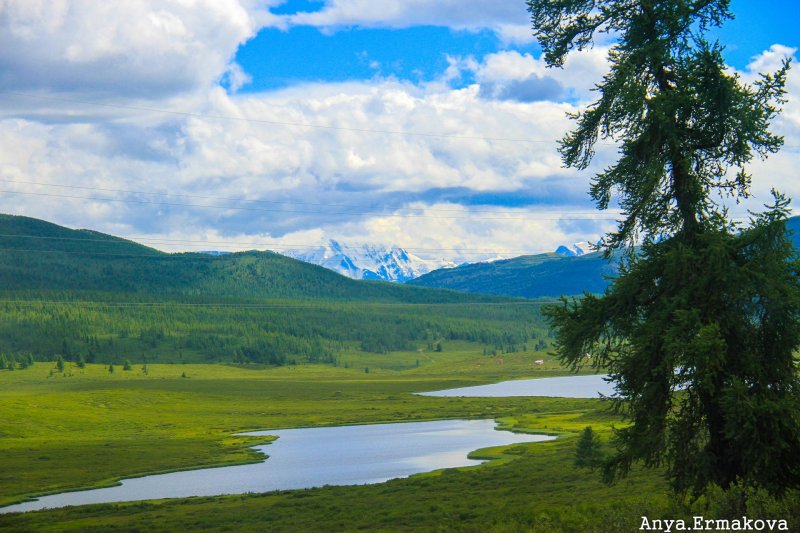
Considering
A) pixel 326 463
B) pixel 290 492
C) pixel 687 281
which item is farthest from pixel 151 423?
pixel 687 281

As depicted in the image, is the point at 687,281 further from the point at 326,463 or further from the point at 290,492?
the point at 326,463

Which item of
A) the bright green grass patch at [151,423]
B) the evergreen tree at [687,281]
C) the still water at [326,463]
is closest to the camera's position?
the evergreen tree at [687,281]

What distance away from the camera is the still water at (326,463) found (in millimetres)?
73312

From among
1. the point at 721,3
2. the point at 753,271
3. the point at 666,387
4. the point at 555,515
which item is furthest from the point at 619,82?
the point at 555,515

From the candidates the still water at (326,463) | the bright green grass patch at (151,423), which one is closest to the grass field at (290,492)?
the bright green grass patch at (151,423)

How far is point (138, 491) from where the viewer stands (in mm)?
75000

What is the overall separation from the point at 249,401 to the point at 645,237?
562ft

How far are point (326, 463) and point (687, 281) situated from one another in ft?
228

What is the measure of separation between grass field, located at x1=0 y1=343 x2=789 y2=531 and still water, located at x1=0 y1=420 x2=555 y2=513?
13.9 ft

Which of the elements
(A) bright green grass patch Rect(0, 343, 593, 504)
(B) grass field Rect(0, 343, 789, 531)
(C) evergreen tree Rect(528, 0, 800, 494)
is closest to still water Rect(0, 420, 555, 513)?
(B) grass field Rect(0, 343, 789, 531)

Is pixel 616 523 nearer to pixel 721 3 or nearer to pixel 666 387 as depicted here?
pixel 666 387

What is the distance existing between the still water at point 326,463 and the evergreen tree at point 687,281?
50.4 m

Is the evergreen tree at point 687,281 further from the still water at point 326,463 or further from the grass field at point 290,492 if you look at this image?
the still water at point 326,463

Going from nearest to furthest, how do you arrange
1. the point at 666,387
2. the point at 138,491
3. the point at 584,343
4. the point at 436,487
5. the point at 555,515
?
the point at 666,387 < the point at 584,343 < the point at 555,515 < the point at 436,487 < the point at 138,491
